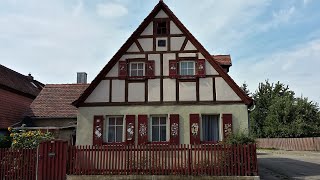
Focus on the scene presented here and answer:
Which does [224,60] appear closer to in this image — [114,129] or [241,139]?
[241,139]

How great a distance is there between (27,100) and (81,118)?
14.0 metres

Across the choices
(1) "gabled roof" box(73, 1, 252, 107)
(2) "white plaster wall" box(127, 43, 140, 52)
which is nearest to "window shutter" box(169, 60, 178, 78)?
(1) "gabled roof" box(73, 1, 252, 107)

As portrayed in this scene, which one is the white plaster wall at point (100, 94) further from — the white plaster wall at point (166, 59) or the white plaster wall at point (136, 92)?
the white plaster wall at point (166, 59)

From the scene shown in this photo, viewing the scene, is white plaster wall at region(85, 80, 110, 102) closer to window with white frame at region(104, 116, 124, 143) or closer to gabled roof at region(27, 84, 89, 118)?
window with white frame at region(104, 116, 124, 143)

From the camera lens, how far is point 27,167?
1409 centimetres

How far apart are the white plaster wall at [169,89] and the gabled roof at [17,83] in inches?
569

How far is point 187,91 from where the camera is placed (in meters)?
17.3

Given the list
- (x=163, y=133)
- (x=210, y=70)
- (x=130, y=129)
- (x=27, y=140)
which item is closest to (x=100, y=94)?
(x=130, y=129)

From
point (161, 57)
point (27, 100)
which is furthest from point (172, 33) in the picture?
point (27, 100)

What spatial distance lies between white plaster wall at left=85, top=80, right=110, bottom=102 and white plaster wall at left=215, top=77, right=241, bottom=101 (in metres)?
5.74

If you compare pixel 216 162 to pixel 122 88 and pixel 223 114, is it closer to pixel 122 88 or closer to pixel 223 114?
pixel 223 114

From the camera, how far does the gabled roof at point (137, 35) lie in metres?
17.1

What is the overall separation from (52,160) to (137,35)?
7815 millimetres

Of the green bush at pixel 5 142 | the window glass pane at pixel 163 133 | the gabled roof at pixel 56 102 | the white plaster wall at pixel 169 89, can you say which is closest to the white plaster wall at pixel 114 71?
the white plaster wall at pixel 169 89
